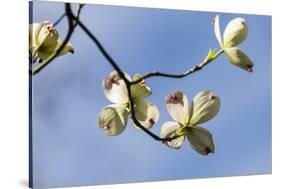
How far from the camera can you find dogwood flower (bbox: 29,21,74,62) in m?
2.41

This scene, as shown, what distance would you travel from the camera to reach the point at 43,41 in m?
2.44

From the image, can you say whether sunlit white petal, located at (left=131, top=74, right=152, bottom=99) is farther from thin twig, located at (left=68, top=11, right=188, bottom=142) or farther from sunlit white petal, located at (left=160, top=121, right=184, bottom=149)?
sunlit white petal, located at (left=160, top=121, right=184, bottom=149)

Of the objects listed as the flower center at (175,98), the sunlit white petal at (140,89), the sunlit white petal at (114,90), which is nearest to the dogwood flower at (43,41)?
the sunlit white petal at (114,90)

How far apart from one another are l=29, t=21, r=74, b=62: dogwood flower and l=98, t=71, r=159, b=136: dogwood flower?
21cm

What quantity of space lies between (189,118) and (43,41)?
2.15 feet

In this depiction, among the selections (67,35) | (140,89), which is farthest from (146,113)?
(67,35)

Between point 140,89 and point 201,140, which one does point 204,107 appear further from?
point 140,89

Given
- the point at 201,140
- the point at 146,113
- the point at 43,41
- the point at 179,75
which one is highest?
the point at 43,41

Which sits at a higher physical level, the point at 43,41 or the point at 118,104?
the point at 43,41

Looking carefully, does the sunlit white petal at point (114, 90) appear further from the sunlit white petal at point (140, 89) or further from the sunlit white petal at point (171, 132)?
the sunlit white petal at point (171, 132)

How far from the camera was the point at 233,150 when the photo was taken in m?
2.84

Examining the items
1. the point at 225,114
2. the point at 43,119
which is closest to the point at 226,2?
the point at 225,114

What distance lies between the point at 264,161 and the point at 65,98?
97cm

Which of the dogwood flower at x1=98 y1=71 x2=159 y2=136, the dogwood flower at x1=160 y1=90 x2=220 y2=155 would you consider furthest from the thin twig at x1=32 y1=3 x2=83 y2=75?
the dogwood flower at x1=160 y1=90 x2=220 y2=155
